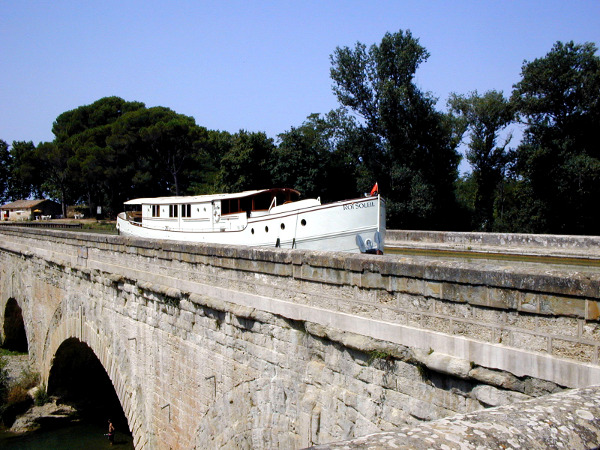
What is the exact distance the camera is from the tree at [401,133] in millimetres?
28375

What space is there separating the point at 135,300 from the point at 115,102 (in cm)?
5595

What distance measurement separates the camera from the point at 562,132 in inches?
967

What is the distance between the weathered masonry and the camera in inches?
159

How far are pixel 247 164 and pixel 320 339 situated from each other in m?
27.1

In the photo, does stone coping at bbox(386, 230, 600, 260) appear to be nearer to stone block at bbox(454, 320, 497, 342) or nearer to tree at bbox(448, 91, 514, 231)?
stone block at bbox(454, 320, 497, 342)

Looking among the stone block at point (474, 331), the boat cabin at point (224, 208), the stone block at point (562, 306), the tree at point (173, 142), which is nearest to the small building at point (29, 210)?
the tree at point (173, 142)

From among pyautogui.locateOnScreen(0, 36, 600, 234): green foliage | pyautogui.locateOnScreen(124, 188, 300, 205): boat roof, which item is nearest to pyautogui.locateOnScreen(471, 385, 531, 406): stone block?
pyautogui.locateOnScreen(124, 188, 300, 205): boat roof

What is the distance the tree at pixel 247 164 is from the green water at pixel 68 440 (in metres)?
17.7

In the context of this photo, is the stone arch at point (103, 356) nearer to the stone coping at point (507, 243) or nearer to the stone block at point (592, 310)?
the stone coping at point (507, 243)

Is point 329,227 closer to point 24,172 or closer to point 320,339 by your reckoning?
point 320,339

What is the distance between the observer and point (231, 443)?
7242 mm

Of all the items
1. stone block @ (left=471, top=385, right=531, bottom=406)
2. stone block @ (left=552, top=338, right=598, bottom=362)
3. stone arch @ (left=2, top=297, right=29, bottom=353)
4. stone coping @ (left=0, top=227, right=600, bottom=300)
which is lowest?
stone arch @ (left=2, top=297, right=29, bottom=353)

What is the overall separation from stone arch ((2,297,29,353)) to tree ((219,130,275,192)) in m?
14.2

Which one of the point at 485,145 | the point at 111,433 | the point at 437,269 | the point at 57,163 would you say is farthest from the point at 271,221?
the point at 57,163
